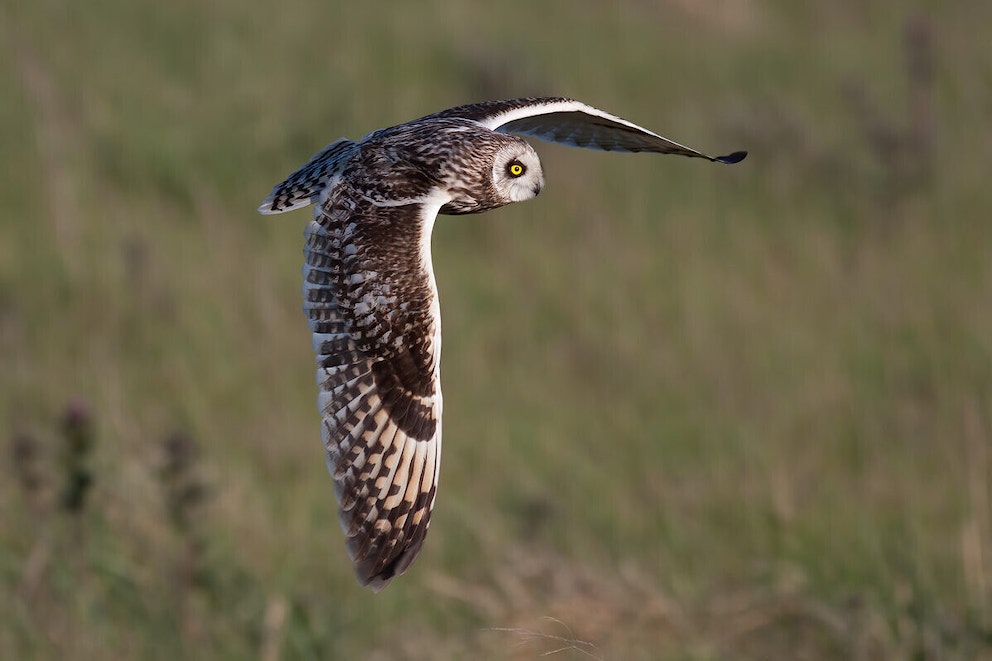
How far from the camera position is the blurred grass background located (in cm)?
493

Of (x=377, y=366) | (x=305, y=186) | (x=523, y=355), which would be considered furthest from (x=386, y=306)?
(x=523, y=355)

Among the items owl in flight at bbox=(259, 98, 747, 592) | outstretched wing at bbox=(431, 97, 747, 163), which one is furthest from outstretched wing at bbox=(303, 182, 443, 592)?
outstretched wing at bbox=(431, 97, 747, 163)

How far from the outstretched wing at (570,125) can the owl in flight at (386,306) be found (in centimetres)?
24

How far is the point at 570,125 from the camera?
4.11 meters

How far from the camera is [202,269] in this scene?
667cm

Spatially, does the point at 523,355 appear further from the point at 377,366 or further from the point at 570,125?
the point at 377,366

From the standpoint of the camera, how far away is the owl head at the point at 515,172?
133 inches

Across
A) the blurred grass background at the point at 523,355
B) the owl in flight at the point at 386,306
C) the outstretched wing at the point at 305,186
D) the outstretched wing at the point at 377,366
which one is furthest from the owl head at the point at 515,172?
the blurred grass background at the point at 523,355

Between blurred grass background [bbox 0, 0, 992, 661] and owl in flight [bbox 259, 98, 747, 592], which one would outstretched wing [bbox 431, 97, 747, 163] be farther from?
blurred grass background [bbox 0, 0, 992, 661]

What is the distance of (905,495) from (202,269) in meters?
3.27

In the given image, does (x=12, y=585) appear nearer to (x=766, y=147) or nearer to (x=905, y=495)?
(x=905, y=495)

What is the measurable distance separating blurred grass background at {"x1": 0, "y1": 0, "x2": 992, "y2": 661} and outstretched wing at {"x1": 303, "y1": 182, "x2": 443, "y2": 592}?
151 centimetres

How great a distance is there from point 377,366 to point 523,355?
11.6ft

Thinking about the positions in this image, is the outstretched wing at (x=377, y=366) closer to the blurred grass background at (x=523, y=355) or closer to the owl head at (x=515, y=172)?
the owl head at (x=515, y=172)
